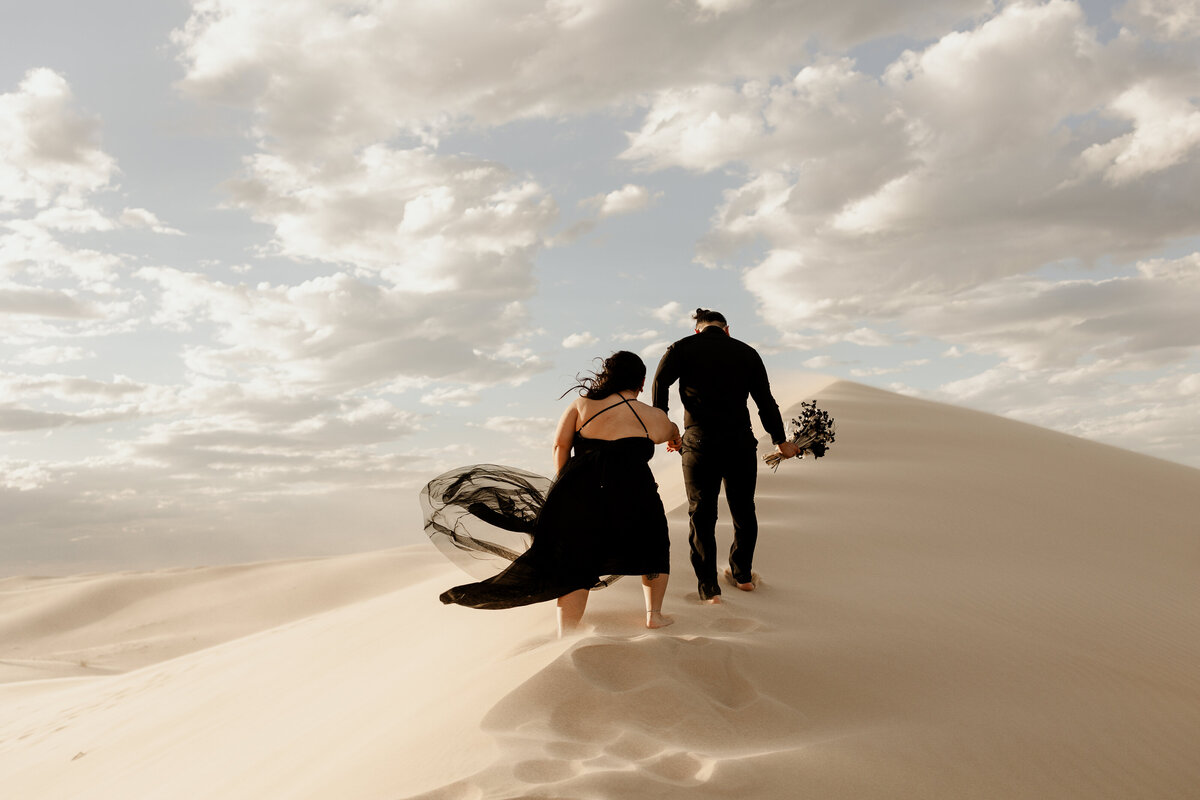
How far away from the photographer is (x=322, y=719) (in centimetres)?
536

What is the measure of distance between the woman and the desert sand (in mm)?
352

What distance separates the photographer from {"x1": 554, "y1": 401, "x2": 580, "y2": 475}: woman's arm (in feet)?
16.1

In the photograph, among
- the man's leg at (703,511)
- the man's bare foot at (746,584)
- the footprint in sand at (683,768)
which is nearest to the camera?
the footprint in sand at (683,768)

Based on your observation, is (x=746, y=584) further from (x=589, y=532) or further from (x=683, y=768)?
(x=683, y=768)

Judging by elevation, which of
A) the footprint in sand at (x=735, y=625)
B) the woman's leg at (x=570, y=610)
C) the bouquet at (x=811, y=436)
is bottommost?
the footprint in sand at (x=735, y=625)

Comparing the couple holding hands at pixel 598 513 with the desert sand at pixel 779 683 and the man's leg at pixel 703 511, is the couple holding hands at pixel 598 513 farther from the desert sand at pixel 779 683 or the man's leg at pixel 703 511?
the man's leg at pixel 703 511

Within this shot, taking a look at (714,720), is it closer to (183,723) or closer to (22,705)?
(183,723)

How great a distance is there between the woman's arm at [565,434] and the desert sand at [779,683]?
103 cm

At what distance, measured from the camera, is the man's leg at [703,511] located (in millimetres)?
5660

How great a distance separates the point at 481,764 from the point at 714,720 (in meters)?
1.02

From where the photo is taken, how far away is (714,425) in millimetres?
5805

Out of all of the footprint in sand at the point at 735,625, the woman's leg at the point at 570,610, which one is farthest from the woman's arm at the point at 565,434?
the footprint in sand at the point at 735,625

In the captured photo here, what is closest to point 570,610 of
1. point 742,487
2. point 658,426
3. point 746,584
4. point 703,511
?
point 658,426

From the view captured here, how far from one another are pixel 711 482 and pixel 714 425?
38 centimetres
